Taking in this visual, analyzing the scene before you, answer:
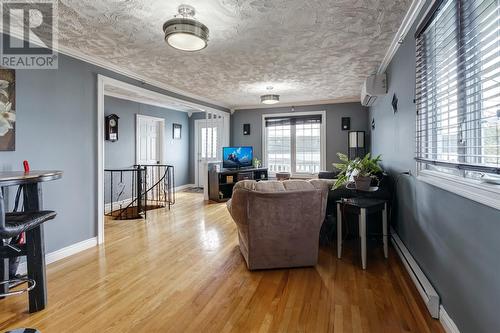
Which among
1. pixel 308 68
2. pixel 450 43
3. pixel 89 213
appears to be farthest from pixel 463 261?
pixel 89 213

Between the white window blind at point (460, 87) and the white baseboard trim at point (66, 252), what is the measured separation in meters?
3.76

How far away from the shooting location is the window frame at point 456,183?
124 centimetres

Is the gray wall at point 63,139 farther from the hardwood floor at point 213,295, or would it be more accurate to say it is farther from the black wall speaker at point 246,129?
the black wall speaker at point 246,129

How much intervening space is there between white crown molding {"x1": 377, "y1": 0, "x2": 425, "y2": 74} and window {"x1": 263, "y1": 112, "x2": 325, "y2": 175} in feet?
10.2

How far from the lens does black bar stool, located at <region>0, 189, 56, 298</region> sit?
1.59m

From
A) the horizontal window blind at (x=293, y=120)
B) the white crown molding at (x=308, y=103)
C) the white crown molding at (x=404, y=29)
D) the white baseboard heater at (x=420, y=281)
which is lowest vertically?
the white baseboard heater at (x=420, y=281)

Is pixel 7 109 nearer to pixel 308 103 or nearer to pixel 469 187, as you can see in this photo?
pixel 469 187

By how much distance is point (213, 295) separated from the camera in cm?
221

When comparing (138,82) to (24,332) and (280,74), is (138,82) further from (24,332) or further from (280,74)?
(24,332)

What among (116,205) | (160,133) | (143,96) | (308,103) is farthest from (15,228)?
(308,103)

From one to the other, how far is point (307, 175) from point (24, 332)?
19.2 feet

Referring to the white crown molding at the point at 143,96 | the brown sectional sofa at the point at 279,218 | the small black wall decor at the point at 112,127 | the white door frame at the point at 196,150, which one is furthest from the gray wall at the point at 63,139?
the white door frame at the point at 196,150

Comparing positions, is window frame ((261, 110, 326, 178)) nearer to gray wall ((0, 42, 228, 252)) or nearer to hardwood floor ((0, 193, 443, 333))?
hardwood floor ((0, 193, 443, 333))

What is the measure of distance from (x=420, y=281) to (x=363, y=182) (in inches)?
38.3
